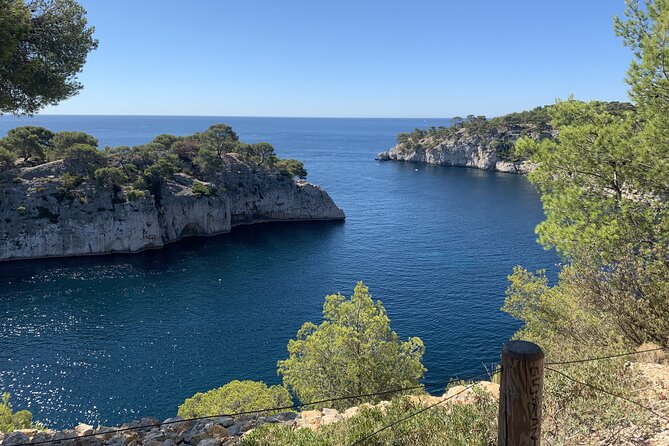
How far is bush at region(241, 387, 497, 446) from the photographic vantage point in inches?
364

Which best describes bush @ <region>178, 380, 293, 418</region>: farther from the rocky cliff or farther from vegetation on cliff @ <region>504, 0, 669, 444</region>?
the rocky cliff

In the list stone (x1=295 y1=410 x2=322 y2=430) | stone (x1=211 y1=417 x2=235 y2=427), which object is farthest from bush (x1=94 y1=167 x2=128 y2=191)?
stone (x1=295 y1=410 x2=322 y2=430)

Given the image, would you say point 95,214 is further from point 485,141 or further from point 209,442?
point 485,141

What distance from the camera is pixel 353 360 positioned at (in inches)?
852

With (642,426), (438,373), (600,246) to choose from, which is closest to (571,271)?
(600,246)

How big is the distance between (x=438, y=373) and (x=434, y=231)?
1997 inches

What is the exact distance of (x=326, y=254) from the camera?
254 ft

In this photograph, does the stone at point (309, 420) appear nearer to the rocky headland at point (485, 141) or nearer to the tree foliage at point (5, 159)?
the tree foliage at point (5, 159)

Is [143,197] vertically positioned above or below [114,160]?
below

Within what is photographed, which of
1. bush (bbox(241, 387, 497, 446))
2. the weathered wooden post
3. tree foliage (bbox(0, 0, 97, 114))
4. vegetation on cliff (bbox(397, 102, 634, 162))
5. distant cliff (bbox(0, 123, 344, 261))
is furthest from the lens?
vegetation on cliff (bbox(397, 102, 634, 162))

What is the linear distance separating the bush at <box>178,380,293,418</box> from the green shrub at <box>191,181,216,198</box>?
219 feet

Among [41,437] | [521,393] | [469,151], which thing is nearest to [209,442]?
[41,437]

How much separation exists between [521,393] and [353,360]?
17.0 m

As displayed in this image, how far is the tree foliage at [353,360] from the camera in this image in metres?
21.4
